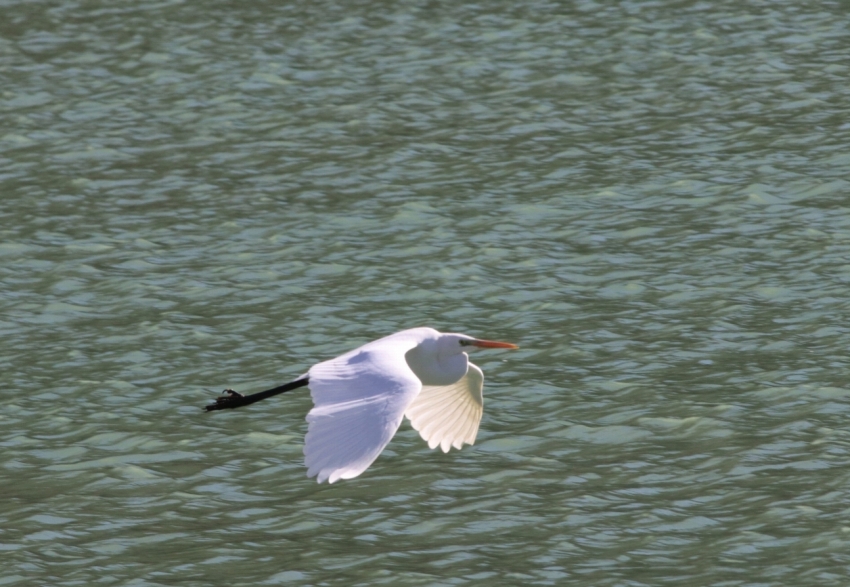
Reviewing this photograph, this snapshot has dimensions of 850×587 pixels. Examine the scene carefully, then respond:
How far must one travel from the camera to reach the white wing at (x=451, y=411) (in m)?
8.02

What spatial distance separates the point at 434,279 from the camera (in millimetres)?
11859

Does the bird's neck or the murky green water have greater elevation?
the bird's neck

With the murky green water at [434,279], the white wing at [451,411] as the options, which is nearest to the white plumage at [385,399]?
the white wing at [451,411]

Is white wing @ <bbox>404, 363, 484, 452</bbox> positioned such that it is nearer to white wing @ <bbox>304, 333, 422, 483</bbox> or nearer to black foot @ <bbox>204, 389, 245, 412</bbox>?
white wing @ <bbox>304, 333, 422, 483</bbox>

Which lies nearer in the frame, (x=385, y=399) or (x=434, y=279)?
(x=385, y=399)

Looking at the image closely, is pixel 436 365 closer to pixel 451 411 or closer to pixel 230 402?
pixel 451 411

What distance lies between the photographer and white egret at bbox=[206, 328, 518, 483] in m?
5.86

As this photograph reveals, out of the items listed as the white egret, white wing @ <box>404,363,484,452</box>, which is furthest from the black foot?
white wing @ <box>404,363,484,452</box>

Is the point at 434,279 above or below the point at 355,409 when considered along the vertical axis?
below

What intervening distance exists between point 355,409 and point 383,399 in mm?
159

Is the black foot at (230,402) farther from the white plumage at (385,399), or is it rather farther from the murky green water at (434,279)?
the white plumage at (385,399)

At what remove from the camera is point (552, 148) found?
14.6 m

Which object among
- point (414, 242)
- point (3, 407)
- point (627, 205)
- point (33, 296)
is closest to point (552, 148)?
point (627, 205)

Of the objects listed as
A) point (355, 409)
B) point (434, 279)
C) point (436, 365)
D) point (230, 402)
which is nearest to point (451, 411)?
point (436, 365)
